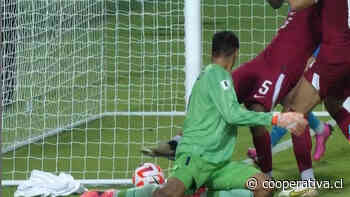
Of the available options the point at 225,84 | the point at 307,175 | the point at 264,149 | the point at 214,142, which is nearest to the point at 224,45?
the point at 225,84

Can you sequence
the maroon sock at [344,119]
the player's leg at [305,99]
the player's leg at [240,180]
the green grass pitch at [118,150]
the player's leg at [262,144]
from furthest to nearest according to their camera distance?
the green grass pitch at [118,150]
the player's leg at [262,144]
the maroon sock at [344,119]
the player's leg at [305,99]
the player's leg at [240,180]

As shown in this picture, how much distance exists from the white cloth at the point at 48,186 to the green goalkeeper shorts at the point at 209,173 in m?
Answer: 1.20

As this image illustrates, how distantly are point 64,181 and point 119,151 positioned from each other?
4.75 ft

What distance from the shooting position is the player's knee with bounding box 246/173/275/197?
198 inches

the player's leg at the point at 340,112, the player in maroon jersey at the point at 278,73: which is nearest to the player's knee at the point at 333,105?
the player's leg at the point at 340,112

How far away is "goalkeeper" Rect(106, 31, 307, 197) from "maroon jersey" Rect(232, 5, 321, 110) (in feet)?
3.13

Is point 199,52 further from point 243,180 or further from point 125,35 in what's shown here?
point 125,35

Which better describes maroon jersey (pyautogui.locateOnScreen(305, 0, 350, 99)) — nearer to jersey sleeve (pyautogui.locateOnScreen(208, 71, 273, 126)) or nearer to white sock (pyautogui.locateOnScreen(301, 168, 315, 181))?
white sock (pyautogui.locateOnScreen(301, 168, 315, 181))

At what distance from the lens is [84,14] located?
27.5 feet

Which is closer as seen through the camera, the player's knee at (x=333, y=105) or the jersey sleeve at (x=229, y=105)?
the jersey sleeve at (x=229, y=105)

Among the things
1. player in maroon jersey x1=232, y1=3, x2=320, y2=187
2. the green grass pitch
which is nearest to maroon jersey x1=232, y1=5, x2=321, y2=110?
player in maroon jersey x1=232, y1=3, x2=320, y2=187

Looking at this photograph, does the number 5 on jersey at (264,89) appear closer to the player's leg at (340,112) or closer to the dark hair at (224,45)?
the player's leg at (340,112)

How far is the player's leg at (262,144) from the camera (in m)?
6.10

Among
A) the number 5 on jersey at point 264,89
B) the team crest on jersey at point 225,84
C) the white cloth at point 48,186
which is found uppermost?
the team crest on jersey at point 225,84
